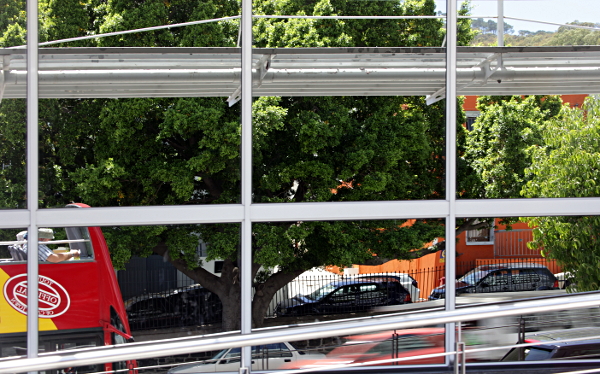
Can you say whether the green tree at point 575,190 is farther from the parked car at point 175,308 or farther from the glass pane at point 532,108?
the parked car at point 175,308

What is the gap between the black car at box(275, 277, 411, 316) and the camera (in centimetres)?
538

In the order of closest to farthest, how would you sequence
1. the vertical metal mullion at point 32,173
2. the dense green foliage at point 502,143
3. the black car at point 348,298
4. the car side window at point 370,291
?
the vertical metal mullion at point 32,173
the black car at point 348,298
the car side window at point 370,291
the dense green foliage at point 502,143

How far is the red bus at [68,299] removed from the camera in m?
3.26

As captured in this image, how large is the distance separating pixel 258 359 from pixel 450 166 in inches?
80.9

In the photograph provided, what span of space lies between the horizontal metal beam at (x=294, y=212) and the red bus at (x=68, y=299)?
329mm

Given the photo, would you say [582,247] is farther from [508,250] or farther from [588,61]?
[588,61]

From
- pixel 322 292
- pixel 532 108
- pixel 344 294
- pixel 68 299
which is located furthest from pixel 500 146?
pixel 68 299

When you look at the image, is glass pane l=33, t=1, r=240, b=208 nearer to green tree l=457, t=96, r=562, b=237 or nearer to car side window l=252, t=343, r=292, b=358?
car side window l=252, t=343, r=292, b=358

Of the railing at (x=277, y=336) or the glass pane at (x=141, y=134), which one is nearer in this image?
the railing at (x=277, y=336)

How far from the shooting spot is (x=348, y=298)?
5441 mm

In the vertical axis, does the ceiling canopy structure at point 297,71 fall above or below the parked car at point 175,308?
above

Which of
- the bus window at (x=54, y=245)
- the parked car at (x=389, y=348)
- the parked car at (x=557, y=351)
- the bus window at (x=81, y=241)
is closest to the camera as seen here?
the bus window at (x=54, y=245)

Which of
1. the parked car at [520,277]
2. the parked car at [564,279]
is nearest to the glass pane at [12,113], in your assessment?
the parked car at [520,277]

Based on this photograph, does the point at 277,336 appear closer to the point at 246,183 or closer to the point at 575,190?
the point at 246,183
